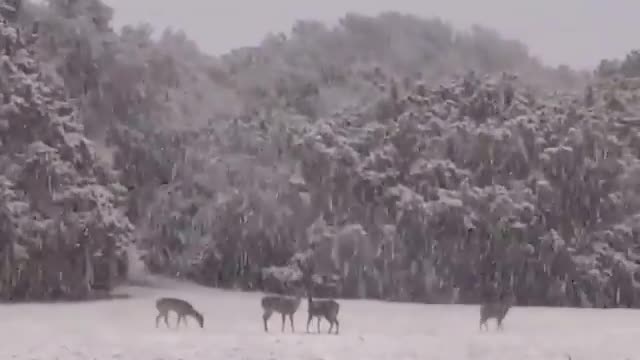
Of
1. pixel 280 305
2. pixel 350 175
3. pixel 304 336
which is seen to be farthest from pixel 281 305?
pixel 350 175

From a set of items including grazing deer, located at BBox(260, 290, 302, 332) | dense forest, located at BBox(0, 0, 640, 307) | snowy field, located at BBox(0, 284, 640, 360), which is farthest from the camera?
dense forest, located at BBox(0, 0, 640, 307)

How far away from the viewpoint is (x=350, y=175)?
103 ft

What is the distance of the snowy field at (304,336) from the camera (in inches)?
642

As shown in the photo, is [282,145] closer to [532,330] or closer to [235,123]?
[235,123]

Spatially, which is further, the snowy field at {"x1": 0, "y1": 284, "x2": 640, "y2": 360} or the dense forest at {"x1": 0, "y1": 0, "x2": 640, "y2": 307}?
the dense forest at {"x1": 0, "y1": 0, "x2": 640, "y2": 307}

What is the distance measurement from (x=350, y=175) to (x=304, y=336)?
13599 mm

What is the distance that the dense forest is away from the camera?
29.8 meters

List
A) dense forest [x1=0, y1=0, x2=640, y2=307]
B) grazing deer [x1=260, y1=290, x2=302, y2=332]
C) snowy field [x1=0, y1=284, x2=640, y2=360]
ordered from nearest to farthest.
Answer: snowy field [x1=0, y1=284, x2=640, y2=360] < grazing deer [x1=260, y1=290, x2=302, y2=332] < dense forest [x1=0, y1=0, x2=640, y2=307]

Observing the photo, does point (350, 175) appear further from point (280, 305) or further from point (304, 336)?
point (304, 336)

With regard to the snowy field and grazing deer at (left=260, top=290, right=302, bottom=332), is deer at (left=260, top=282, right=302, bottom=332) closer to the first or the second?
grazing deer at (left=260, top=290, right=302, bottom=332)

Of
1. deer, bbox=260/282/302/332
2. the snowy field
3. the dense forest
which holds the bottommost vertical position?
the snowy field

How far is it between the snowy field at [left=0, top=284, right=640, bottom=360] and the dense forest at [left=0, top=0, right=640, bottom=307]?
494 cm

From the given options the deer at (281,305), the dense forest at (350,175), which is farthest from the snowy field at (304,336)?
the dense forest at (350,175)

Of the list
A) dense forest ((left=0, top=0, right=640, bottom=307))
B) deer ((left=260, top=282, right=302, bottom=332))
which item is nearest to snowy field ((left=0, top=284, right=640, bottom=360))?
deer ((left=260, top=282, right=302, bottom=332))
